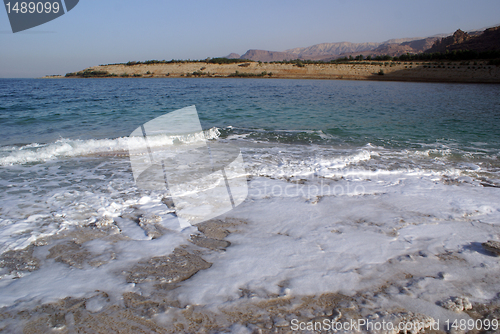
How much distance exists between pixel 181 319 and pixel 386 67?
47.8 metres

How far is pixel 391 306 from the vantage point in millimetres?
1905

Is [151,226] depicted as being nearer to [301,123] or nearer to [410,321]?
[410,321]

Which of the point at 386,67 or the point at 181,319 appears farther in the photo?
the point at 386,67

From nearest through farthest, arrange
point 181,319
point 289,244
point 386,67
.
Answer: point 181,319 < point 289,244 < point 386,67

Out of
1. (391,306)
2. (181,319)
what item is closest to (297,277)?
Result: (391,306)

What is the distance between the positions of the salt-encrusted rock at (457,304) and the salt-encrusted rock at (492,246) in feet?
3.01

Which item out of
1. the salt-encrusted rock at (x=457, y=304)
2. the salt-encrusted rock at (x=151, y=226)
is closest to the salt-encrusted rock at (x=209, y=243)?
the salt-encrusted rock at (x=151, y=226)

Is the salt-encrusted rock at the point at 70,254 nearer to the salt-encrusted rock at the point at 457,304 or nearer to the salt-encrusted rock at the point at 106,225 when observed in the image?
the salt-encrusted rock at the point at 106,225

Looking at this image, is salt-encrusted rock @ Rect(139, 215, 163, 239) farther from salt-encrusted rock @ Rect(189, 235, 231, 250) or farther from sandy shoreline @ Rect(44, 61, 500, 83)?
sandy shoreline @ Rect(44, 61, 500, 83)

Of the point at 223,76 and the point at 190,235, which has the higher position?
the point at 223,76

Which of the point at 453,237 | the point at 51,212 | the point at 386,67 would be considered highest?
the point at 386,67

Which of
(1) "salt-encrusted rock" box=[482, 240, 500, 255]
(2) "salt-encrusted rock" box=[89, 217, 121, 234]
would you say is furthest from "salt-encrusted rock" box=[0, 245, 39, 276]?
(1) "salt-encrusted rock" box=[482, 240, 500, 255]

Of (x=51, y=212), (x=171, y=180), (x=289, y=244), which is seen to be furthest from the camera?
(x=171, y=180)

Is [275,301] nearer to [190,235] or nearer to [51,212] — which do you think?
[190,235]
